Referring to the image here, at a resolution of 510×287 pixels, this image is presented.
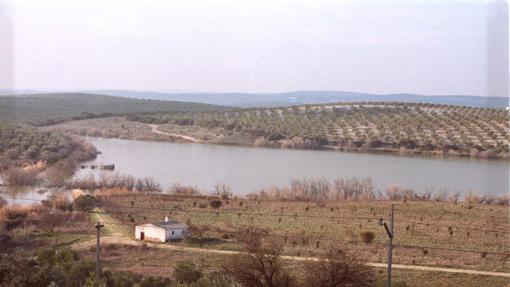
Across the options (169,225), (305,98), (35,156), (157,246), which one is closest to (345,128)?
(305,98)

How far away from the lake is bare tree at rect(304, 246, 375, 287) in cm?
1149

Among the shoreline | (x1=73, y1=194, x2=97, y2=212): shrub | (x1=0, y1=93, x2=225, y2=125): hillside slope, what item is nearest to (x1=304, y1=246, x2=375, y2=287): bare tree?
(x1=73, y1=194, x2=97, y2=212): shrub

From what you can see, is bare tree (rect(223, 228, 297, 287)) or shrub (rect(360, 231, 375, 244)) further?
shrub (rect(360, 231, 375, 244))

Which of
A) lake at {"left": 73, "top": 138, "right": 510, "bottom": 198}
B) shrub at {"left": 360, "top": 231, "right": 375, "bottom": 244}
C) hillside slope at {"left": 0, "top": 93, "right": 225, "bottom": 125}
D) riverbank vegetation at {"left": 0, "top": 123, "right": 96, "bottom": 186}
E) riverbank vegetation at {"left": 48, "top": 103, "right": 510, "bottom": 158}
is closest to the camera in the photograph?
shrub at {"left": 360, "top": 231, "right": 375, "bottom": 244}

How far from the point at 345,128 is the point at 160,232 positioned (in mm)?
27755

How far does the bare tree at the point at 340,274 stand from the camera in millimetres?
9883

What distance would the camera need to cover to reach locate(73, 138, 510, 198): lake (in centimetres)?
2330

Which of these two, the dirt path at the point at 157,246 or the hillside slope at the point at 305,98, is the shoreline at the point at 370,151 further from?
the dirt path at the point at 157,246

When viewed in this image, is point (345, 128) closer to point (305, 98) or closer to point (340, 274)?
point (305, 98)

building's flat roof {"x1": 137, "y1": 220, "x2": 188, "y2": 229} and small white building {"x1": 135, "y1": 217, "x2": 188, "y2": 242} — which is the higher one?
building's flat roof {"x1": 137, "y1": 220, "x2": 188, "y2": 229}

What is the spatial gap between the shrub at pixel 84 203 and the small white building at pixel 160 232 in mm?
3320

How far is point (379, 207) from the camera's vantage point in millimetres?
18609

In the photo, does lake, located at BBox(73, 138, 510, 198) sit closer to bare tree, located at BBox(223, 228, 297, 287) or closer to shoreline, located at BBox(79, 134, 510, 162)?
shoreline, located at BBox(79, 134, 510, 162)

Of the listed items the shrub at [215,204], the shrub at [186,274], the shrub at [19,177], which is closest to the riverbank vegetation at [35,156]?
the shrub at [19,177]
